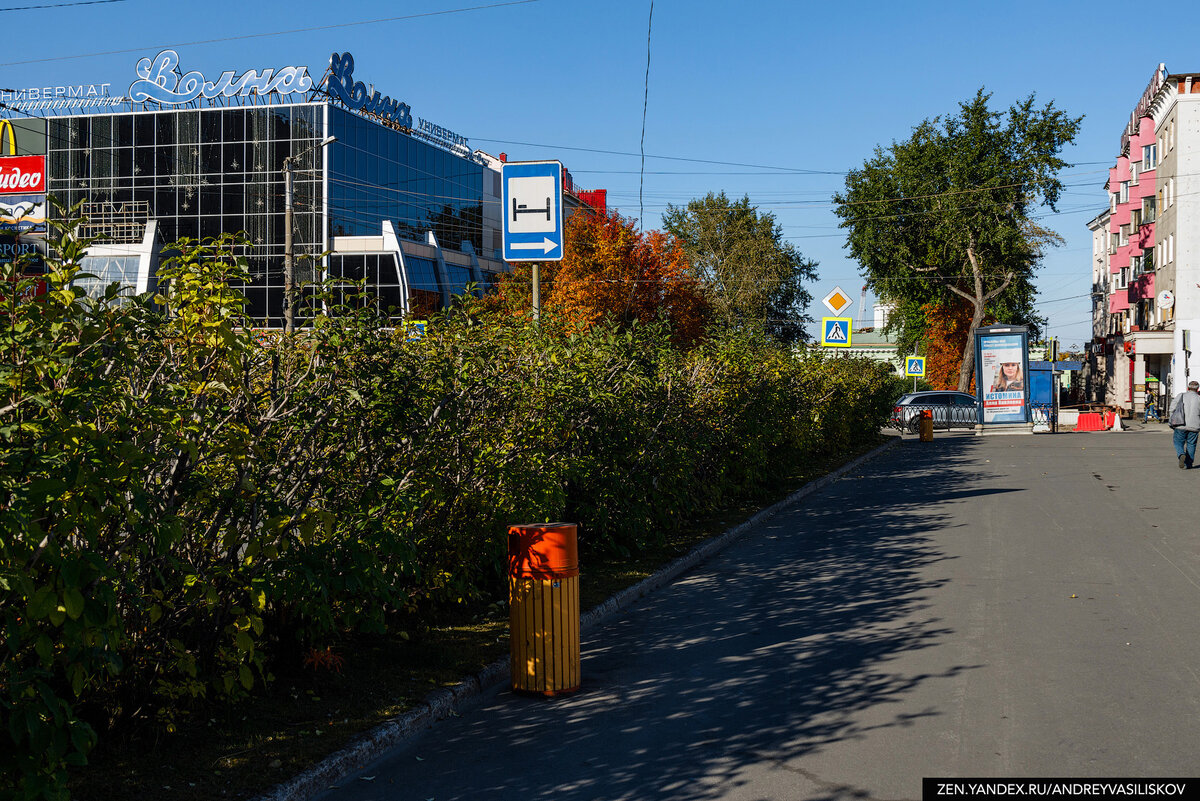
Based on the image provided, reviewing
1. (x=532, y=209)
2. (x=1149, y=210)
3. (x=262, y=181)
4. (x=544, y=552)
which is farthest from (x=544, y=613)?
(x=1149, y=210)

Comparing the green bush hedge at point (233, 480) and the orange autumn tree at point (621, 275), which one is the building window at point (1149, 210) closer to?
the orange autumn tree at point (621, 275)

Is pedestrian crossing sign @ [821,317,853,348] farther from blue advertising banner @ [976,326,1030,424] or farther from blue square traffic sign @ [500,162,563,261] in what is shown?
blue square traffic sign @ [500,162,563,261]

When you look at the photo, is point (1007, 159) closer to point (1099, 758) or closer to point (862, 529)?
point (862, 529)

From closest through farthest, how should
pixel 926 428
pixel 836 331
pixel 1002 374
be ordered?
pixel 836 331 → pixel 926 428 → pixel 1002 374

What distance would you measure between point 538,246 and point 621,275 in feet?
108

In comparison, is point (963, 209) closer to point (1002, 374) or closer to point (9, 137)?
point (1002, 374)

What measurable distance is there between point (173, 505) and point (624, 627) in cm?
415

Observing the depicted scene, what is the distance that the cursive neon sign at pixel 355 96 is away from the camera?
57344 millimetres

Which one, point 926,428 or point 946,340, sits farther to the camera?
point 946,340

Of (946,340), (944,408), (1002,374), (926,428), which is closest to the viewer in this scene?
(926,428)

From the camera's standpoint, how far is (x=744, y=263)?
213 ft

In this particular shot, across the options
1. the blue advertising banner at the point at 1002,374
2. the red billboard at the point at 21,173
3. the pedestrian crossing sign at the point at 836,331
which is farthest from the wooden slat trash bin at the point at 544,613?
the red billboard at the point at 21,173

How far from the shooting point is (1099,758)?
508cm

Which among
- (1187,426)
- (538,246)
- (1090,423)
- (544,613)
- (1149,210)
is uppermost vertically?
(1149,210)
